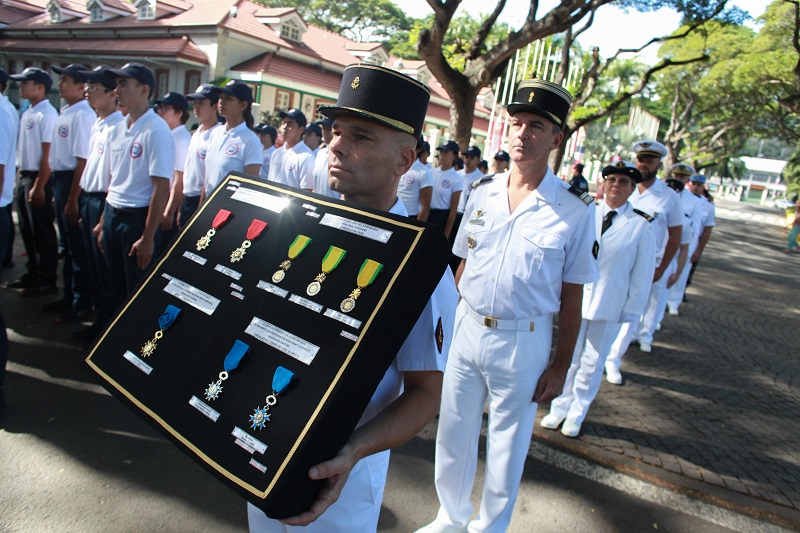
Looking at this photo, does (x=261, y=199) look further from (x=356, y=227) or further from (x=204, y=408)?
(x=204, y=408)

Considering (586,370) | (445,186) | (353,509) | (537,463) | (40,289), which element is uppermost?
(445,186)

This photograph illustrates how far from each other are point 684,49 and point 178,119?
26.1 meters

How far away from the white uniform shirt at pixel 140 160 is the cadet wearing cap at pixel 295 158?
2563 millimetres

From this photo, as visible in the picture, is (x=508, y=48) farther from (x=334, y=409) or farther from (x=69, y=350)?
(x=334, y=409)

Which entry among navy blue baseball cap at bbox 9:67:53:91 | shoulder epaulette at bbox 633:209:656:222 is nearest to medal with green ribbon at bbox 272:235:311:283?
shoulder epaulette at bbox 633:209:656:222

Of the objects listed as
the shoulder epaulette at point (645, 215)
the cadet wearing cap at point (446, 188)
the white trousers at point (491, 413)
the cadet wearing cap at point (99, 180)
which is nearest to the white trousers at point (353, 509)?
the white trousers at point (491, 413)

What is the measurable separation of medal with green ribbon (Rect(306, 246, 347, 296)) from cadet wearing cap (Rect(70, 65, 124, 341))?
13.4 ft

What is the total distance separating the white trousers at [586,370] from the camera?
13.8 feet

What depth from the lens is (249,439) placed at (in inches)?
44.1

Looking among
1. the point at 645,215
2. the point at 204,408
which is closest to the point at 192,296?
the point at 204,408

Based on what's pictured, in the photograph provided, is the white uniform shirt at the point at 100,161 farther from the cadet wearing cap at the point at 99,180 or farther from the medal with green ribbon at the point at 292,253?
the medal with green ribbon at the point at 292,253

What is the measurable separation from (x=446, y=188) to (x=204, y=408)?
7483 mm

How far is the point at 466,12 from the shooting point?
1033 inches

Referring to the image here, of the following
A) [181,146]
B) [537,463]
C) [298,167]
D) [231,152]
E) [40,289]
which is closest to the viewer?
[537,463]
